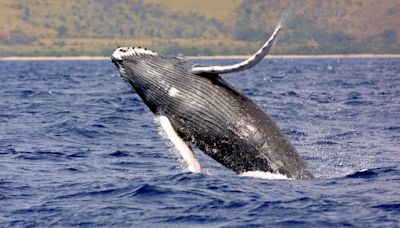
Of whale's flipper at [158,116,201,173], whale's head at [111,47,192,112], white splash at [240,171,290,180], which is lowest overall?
white splash at [240,171,290,180]

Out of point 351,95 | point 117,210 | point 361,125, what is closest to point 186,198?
point 117,210

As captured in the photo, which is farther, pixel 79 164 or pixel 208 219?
pixel 79 164

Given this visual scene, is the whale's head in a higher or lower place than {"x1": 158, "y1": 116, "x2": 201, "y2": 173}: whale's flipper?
higher

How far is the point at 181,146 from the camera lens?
34.2 ft

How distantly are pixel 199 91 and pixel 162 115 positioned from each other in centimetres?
59

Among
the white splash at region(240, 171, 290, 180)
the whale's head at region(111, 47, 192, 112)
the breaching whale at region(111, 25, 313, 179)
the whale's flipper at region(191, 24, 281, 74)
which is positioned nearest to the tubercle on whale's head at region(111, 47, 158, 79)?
the whale's head at region(111, 47, 192, 112)

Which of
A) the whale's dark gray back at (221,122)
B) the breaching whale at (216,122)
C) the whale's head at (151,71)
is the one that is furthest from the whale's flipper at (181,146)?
the whale's head at (151,71)

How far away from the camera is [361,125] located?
1897 centimetres

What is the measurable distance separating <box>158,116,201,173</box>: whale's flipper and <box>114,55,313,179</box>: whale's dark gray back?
0.16 meters

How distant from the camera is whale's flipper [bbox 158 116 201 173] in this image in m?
10.3

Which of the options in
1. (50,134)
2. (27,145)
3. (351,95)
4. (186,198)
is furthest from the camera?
(351,95)

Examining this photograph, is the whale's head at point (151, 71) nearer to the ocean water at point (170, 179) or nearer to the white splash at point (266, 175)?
the ocean water at point (170, 179)

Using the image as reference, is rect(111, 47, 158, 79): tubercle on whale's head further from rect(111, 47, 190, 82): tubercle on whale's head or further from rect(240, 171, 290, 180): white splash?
rect(240, 171, 290, 180): white splash

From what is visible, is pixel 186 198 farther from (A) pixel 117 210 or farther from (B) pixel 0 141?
(B) pixel 0 141
